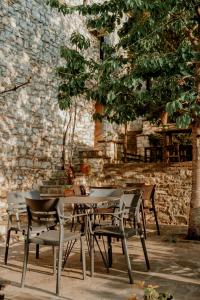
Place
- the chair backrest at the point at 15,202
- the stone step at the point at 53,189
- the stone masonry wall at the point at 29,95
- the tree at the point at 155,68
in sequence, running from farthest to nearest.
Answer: the stone step at the point at 53,189
the stone masonry wall at the point at 29,95
the tree at the point at 155,68
the chair backrest at the point at 15,202

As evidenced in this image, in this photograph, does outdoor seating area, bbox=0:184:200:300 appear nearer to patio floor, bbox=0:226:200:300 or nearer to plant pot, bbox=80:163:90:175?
patio floor, bbox=0:226:200:300

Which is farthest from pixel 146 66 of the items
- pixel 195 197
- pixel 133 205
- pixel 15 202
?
pixel 15 202

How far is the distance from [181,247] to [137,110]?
2.23m

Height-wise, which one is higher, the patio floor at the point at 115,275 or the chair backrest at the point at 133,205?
the chair backrest at the point at 133,205

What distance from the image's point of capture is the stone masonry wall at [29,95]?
24.6ft

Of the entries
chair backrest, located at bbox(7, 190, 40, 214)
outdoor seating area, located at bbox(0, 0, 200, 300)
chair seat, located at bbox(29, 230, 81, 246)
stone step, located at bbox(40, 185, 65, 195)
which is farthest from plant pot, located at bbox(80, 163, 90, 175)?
chair seat, located at bbox(29, 230, 81, 246)

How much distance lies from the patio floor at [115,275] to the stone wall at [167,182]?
7.81 ft

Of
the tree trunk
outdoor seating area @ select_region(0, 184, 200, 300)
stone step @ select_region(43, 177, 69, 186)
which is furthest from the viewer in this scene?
stone step @ select_region(43, 177, 69, 186)

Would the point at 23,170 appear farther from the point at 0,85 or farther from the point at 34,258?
the point at 34,258

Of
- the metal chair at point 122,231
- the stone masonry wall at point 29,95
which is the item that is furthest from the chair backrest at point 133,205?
the stone masonry wall at point 29,95

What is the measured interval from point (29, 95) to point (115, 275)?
548 cm

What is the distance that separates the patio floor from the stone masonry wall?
Answer: 2859 millimetres

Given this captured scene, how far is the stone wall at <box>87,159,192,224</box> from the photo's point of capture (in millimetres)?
7523

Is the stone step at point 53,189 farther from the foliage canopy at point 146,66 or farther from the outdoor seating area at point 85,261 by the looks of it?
the outdoor seating area at point 85,261
